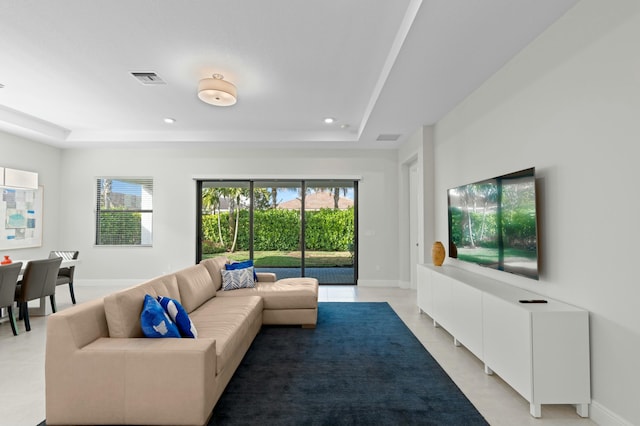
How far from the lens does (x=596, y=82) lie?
7.05 ft

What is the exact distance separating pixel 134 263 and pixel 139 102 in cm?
345

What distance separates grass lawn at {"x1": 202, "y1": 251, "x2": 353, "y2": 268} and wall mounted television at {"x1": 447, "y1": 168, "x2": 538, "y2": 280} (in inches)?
123

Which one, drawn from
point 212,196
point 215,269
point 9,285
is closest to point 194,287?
point 215,269

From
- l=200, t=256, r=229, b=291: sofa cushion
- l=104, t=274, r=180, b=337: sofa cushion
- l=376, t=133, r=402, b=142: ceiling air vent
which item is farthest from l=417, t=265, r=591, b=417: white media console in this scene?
l=376, t=133, r=402, b=142: ceiling air vent

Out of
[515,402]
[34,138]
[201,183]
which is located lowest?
[515,402]

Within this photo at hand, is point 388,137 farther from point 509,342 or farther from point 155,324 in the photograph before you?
point 155,324

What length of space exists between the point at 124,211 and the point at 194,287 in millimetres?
4291

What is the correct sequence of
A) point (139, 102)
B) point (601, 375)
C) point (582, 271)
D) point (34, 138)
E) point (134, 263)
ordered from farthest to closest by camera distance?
1. point (134, 263)
2. point (34, 138)
3. point (139, 102)
4. point (582, 271)
5. point (601, 375)

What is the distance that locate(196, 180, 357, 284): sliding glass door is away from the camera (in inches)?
271

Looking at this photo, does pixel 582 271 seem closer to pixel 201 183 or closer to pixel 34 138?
pixel 201 183

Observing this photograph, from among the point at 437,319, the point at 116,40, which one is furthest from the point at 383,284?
the point at 116,40

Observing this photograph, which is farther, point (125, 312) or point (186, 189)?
point (186, 189)

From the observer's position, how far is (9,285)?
→ 12.0 ft

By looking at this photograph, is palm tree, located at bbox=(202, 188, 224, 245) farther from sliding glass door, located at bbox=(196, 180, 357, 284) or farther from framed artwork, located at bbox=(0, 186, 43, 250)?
framed artwork, located at bbox=(0, 186, 43, 250)
